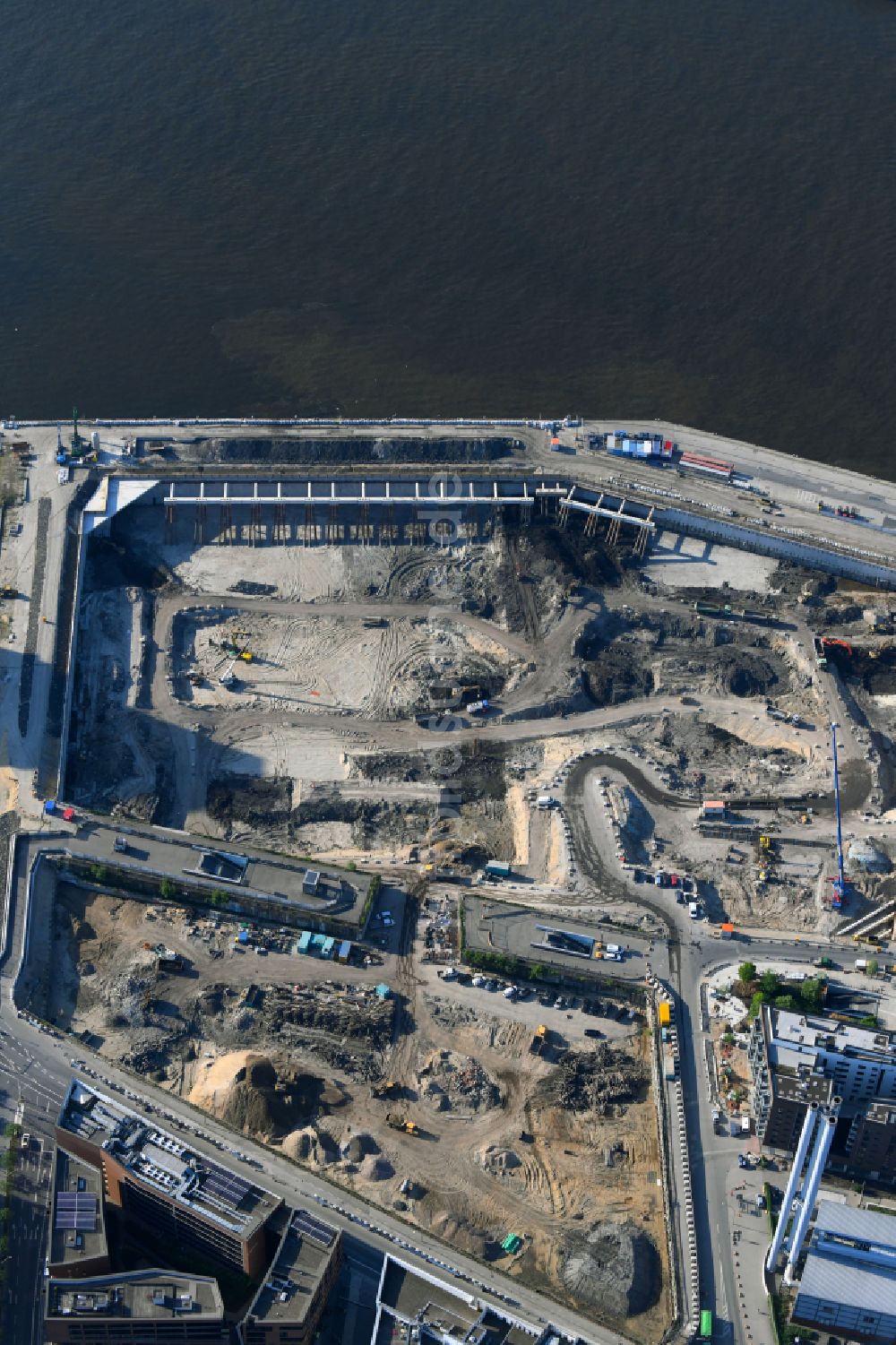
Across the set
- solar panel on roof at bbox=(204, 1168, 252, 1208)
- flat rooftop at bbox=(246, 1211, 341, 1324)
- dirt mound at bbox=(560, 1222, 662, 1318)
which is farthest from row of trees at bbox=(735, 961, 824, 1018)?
solar panel on roof at bbox=(204, 1168, 252, 1208)

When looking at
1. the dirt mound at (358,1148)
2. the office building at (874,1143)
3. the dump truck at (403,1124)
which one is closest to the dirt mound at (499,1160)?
the dump truck at (403,1124)

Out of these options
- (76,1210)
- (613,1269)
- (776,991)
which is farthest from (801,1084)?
(76,1210)

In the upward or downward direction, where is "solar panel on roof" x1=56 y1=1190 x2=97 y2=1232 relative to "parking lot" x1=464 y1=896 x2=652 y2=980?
downward

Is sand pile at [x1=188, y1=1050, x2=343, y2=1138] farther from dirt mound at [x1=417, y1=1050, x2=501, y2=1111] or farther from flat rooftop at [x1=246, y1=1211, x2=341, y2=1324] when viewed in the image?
flat rooftop at [x1=246, y1=1211, x2=341, y2=1324]

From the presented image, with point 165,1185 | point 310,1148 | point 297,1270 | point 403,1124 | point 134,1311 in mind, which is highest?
point 403,1124

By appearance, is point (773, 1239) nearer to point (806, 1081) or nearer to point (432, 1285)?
point (806, 1081)

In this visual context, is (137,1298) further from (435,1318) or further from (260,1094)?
(260,1094)
